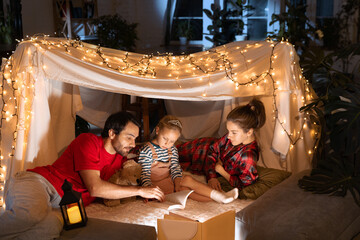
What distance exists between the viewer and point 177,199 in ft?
8.75

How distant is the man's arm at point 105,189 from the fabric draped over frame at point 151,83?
1.72 feet

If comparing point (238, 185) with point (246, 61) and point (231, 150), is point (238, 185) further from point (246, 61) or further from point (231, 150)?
point (246, 61)

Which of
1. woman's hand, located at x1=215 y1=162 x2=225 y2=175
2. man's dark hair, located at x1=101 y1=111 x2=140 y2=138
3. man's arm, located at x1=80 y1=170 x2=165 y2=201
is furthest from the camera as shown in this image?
woman's hand, located at x1=215 y1=162 x2=225 y2=175

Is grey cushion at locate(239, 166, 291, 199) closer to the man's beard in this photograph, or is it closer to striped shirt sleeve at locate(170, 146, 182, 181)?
striped shirt sleeve at locate(170, 146, 182, 181)

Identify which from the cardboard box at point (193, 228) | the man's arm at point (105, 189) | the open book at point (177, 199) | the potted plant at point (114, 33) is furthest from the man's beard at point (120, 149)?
the potted plant at point (114, 33)

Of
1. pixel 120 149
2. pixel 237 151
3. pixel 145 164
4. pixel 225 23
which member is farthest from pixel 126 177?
pixel 225 23

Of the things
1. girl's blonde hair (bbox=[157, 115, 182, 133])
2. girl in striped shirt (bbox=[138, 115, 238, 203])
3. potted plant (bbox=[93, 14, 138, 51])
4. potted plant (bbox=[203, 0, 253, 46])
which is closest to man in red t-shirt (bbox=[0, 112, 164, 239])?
girl in striped shirt (bbox=[138, 115, 238, 203])

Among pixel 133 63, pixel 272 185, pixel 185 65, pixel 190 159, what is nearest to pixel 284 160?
pixel 272 185

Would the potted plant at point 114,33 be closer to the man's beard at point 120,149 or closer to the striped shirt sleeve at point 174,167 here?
the striped shirt sleeve at point 174,167

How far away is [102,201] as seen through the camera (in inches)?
108

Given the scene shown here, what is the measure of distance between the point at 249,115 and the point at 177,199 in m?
0.80

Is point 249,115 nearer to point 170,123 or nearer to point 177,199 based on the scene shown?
point 170,123

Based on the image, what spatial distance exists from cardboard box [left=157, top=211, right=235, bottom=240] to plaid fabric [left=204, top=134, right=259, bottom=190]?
35.4 inches

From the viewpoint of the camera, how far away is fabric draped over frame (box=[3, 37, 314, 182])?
261 centimetres
